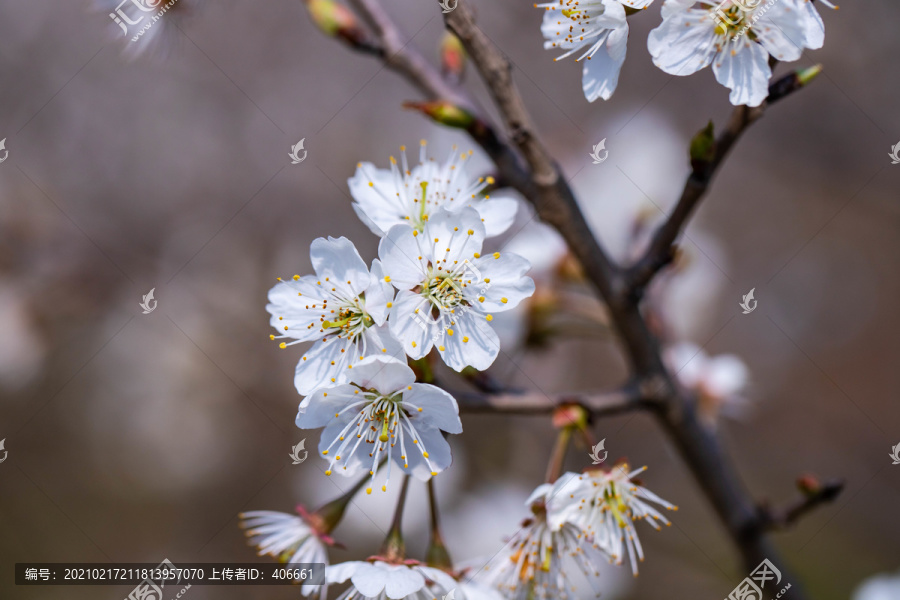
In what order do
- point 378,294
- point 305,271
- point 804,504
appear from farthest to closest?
point 305,271
point 804,504
point 378,294

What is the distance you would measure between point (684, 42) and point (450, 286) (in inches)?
24.2

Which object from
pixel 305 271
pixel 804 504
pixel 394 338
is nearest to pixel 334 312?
pixel 394 338

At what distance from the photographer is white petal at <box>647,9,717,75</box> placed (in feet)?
3.30

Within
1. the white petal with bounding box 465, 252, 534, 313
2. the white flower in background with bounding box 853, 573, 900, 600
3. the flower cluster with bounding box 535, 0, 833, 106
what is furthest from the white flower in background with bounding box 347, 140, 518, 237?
the white flower in background with bounding box 853, 573, 900, 600

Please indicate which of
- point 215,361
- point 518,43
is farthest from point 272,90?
point 215,361

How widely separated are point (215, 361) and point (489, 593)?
2529 millimetres

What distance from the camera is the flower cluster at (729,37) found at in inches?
38.5

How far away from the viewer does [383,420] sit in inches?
45.5

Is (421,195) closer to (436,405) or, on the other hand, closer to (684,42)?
(436,405)

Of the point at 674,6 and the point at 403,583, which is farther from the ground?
the point at 674,6

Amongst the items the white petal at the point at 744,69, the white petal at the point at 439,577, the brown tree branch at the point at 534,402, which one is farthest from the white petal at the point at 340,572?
the white petal at the point at 744,69

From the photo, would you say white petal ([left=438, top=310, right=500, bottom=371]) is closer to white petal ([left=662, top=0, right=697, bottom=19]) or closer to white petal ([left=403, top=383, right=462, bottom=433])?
white petal ([left=403, top=383, right=462, bottom=433])

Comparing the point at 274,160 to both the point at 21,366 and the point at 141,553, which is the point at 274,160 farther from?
the point at 141,553

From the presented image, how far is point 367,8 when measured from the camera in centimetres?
146
